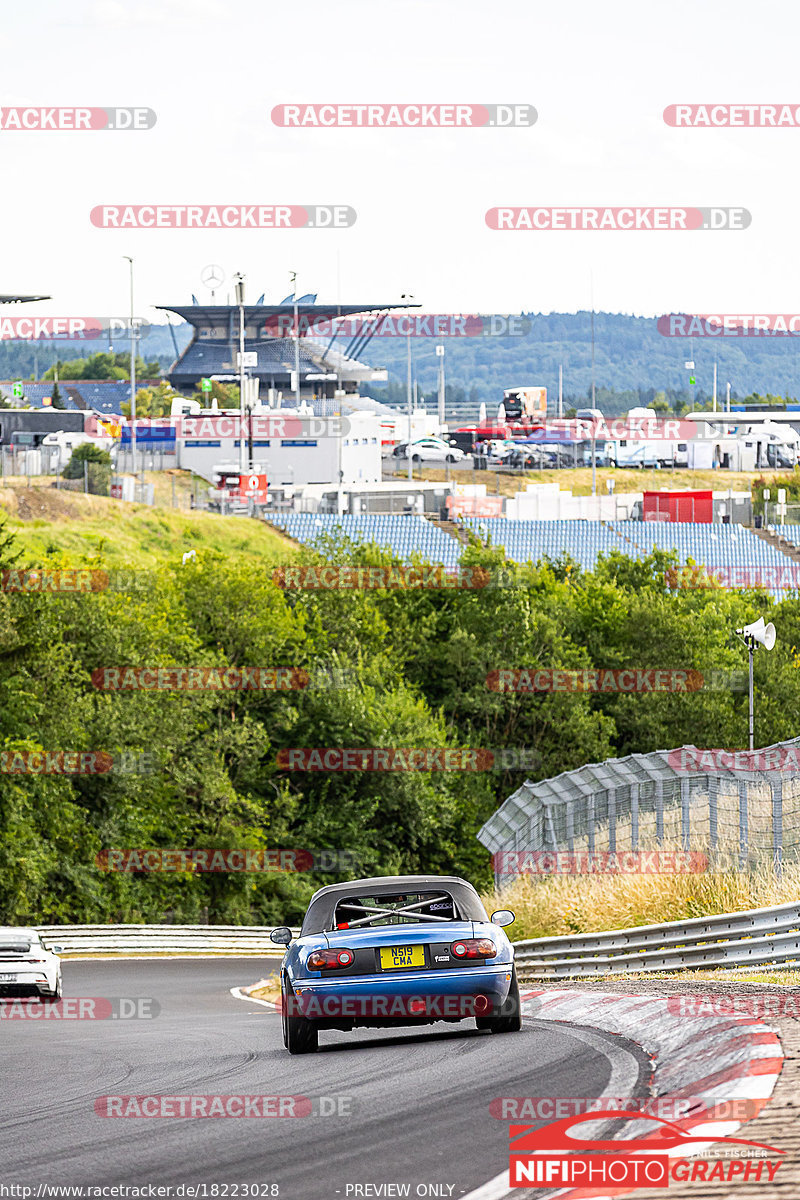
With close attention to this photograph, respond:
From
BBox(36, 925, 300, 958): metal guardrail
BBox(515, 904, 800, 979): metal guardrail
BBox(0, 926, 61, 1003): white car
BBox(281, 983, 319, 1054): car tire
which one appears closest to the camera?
BBox(281, 983, 319, 1054): car tire

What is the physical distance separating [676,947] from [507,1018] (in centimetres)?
549

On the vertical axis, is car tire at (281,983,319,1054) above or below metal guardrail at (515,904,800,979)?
above

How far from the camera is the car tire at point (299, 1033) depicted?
10.8 meters

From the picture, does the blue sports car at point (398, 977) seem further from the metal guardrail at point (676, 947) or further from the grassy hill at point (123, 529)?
the grassy hill at point (123, 529)

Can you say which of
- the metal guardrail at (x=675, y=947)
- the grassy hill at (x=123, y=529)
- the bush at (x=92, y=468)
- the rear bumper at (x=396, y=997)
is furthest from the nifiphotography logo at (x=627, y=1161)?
the bush at (x=92, y=468)

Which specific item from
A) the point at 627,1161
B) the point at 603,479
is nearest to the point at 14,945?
the point at 627,1161

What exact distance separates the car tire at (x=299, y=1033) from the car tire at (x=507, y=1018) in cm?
108

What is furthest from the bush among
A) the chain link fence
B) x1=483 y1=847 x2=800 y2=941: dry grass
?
x1=483 y1=847 x2=800 y2=941: dry grass

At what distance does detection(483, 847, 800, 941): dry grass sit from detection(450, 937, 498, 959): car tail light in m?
5.10

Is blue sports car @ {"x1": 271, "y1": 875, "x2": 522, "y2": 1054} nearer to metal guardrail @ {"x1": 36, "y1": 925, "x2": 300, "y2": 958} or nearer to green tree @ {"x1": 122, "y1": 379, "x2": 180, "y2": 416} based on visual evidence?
metal guardrail @ {"x1": 36, "y1": 925, "x2": 300, "y2": 958}

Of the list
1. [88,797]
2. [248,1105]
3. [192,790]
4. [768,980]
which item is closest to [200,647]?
[192,790]

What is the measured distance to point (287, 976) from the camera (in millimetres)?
10945

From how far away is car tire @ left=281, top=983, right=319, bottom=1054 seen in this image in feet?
35.3

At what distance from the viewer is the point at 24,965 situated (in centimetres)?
2056
